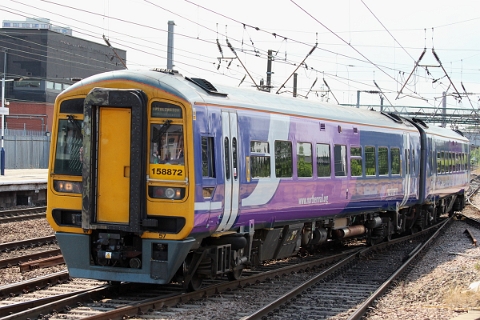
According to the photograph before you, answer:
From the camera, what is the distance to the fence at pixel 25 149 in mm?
41500

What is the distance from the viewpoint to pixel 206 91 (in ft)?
35.0

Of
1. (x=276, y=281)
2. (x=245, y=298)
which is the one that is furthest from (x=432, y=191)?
(x=245, y=298)

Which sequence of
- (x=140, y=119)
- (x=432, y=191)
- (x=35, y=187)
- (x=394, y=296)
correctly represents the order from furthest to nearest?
(x=35, y=187) < (x=432, y=191) < (x=394, y=296) < (x=140, y=119)

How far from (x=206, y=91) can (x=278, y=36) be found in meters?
13.1

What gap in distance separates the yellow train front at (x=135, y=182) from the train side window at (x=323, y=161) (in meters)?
4.78

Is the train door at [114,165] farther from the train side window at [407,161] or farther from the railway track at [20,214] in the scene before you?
the train side window at [407,161]

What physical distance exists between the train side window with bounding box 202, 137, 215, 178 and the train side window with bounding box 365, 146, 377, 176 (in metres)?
7.05

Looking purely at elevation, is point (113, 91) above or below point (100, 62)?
below

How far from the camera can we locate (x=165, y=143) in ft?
32.5

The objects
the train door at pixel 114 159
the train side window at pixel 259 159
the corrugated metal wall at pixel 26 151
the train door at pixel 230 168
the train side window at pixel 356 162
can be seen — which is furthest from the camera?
the corrugated metal wall at pixel 26 151

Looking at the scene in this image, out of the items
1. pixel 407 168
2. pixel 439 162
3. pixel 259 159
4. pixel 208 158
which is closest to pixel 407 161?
pixel 407 168

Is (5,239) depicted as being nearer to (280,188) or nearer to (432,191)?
(280,188)

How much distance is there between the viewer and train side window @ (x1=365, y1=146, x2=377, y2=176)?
16672 mm

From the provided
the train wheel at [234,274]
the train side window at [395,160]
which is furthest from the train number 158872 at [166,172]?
the train side window at [395,160]
